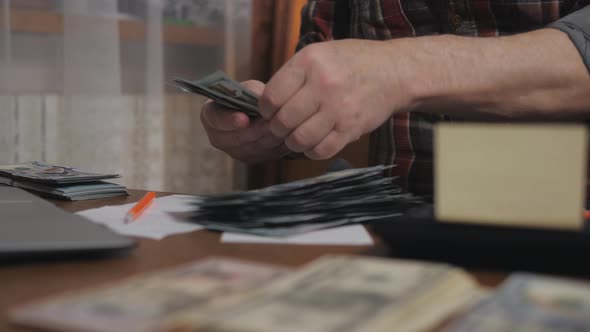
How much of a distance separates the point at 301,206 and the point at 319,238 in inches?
2.3

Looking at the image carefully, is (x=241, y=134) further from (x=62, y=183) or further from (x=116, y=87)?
(x=116, y=87)

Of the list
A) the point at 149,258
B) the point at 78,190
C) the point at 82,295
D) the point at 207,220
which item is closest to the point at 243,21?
the point at 78,190

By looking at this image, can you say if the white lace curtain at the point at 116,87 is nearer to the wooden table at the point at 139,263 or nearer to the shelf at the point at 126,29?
the shelf at the point at 126,29

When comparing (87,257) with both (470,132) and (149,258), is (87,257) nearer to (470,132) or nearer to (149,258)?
(149,258)

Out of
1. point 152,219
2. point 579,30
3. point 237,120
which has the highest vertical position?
point 579,30

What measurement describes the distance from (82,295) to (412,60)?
0.62m

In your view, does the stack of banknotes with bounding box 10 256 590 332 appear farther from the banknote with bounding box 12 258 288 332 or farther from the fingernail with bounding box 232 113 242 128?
the fingernail with bounding box 232 113 242 128

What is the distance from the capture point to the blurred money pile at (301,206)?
2.35 feet

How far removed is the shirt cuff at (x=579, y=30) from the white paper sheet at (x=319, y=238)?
1.67 feet

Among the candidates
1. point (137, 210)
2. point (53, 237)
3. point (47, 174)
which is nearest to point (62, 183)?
point (47, 174)

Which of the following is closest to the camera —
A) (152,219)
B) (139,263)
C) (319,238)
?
(139,263)

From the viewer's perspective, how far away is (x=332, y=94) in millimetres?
863

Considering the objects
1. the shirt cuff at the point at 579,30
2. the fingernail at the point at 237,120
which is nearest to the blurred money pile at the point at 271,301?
the fingernail at the point at 237,120

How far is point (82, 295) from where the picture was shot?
0.40m
